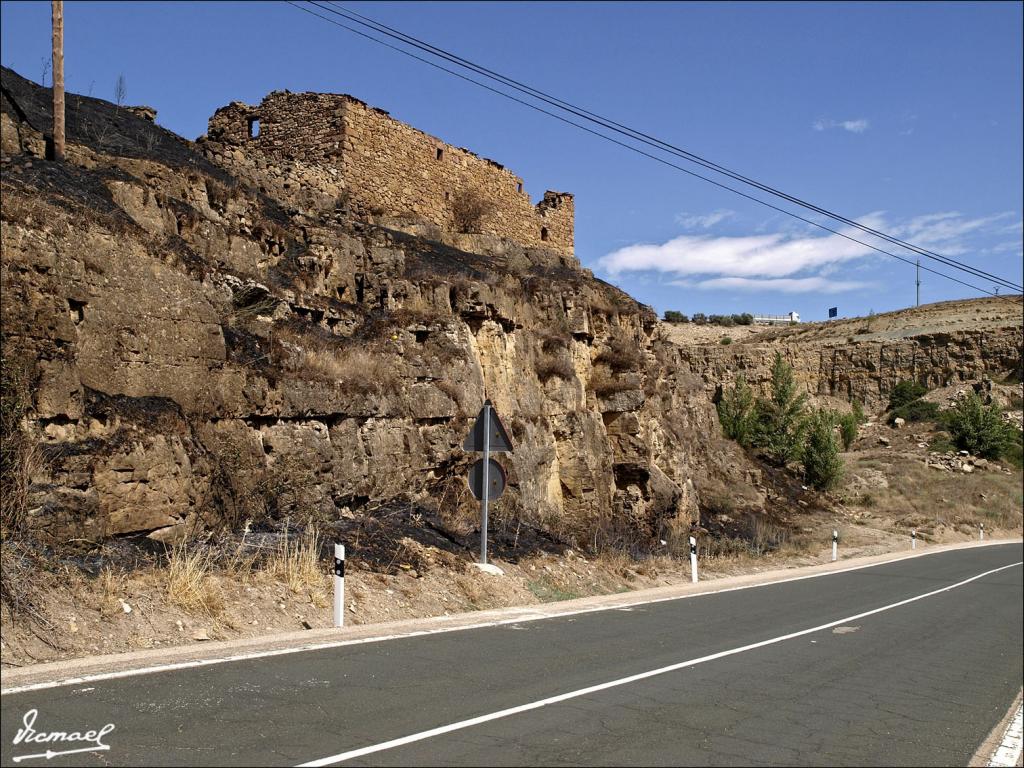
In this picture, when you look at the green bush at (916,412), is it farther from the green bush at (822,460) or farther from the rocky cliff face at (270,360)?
the rocky cliff face at (270,360)

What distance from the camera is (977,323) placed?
74500 mm

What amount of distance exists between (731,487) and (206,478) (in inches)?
1079

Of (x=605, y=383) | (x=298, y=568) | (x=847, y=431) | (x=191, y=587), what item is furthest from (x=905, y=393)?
(x=191, y=587)

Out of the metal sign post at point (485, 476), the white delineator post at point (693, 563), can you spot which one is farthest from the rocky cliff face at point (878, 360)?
the metal sign post at point (485, 476)

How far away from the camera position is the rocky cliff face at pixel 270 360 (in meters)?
11.3

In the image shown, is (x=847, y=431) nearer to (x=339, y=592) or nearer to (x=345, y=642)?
(x=339, y=592)

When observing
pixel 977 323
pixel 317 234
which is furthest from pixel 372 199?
pixel 977 323

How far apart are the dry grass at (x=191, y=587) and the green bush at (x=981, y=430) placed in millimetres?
30434

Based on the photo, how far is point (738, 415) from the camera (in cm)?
4934

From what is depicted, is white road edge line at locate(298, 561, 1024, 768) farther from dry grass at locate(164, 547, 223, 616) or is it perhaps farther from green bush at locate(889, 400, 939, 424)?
green bush at locate(889, 400, 939, 424)

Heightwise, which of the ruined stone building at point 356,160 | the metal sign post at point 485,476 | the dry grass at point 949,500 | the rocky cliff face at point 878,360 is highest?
the ruined stone building at point 356,160

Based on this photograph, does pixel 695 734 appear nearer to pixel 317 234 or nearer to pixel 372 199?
pixel 317 234

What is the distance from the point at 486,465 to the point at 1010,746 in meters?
8.65
